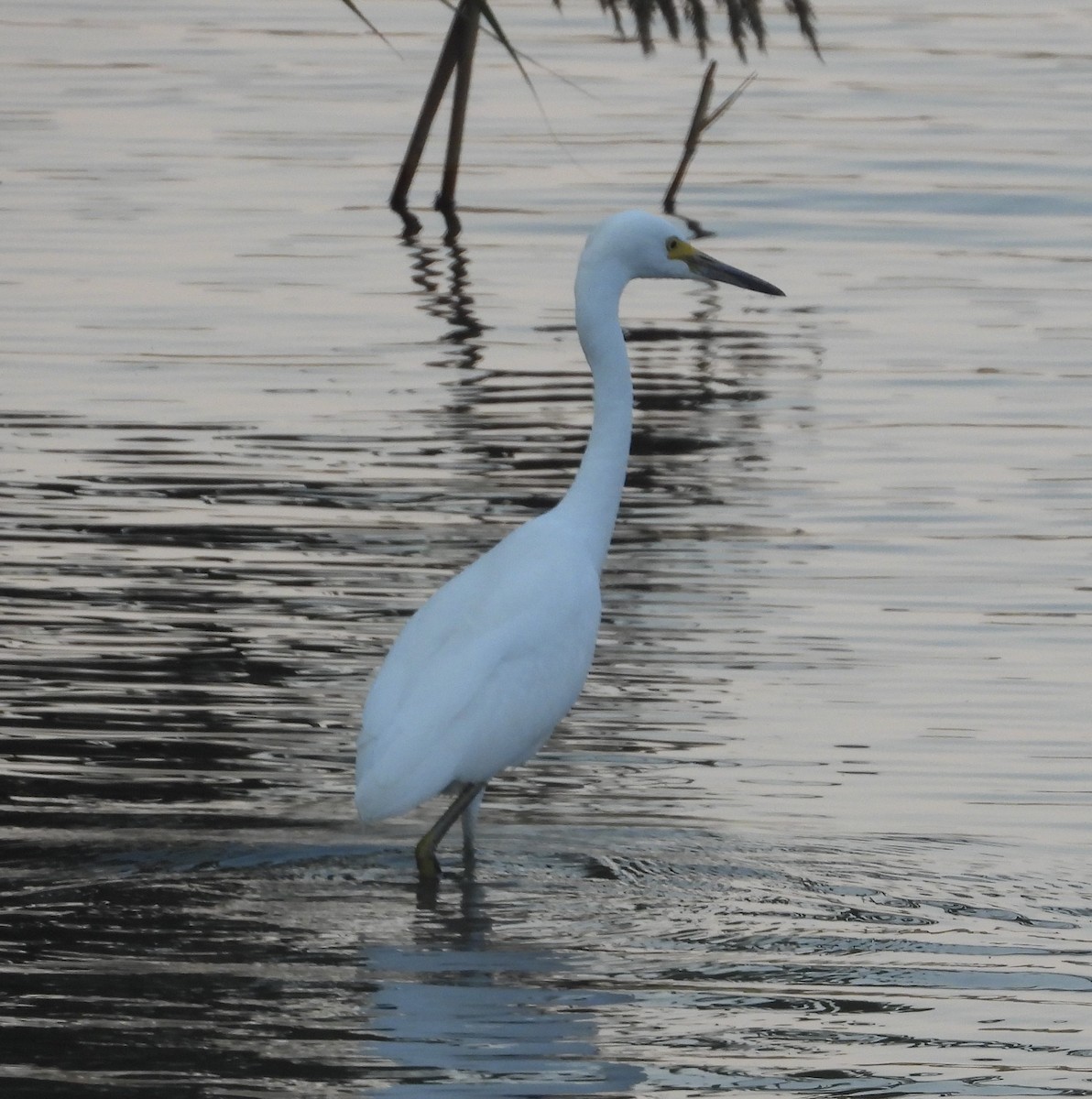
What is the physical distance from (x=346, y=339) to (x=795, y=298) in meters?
2.98

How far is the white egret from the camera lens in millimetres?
6691

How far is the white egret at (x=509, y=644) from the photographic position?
263 inches

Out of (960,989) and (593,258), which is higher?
(593,258)

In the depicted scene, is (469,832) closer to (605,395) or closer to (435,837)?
(435,837)

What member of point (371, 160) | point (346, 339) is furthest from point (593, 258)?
point (371, 160)

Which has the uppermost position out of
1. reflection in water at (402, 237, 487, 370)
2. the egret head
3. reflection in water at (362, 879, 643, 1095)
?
the egret head

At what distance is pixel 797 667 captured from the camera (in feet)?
28.4

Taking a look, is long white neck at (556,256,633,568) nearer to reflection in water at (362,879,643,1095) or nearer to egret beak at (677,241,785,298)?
egret beak at (677,241,785,298)

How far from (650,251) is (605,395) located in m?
0.46

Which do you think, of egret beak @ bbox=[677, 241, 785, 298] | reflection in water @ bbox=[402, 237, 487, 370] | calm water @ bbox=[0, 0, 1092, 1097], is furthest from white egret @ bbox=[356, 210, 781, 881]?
reflection in water @ bbox=[402, 237, 487, 370]

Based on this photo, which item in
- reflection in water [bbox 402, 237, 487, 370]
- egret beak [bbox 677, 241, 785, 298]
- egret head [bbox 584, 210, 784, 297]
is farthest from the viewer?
reflection in water [bbox 402, 237, 487, 370]

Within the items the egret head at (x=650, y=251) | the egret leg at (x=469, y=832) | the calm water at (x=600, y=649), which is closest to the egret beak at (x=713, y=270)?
the egret head at (x=650, y=251)

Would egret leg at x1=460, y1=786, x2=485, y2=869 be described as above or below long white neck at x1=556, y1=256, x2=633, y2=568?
below

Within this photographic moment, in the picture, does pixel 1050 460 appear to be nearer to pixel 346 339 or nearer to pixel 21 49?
pixel 346 339
